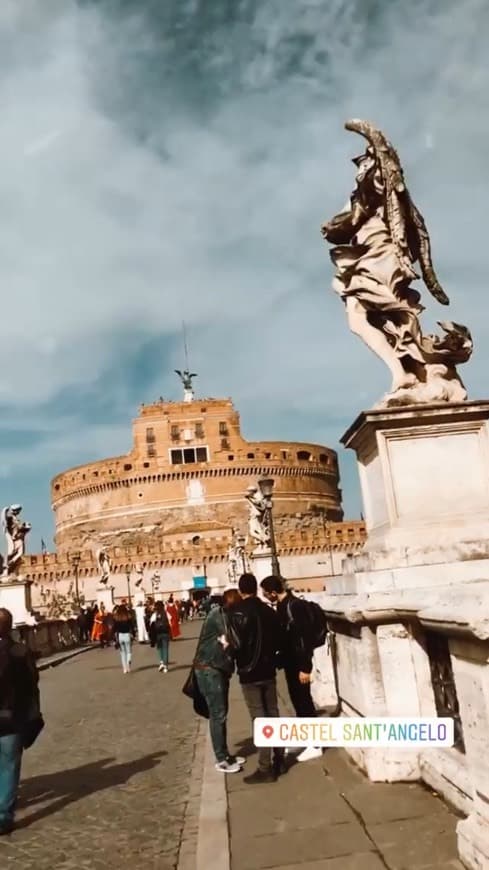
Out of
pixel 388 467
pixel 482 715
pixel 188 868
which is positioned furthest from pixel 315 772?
pixel 482 715

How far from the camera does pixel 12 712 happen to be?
195 inches

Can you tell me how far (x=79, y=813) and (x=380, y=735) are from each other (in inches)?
118

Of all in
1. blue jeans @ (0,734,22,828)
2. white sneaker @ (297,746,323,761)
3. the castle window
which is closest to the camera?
blue jeans @ (0,734,22,828)

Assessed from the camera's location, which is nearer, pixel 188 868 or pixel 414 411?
pixel 188 868

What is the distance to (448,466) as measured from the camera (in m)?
5.00

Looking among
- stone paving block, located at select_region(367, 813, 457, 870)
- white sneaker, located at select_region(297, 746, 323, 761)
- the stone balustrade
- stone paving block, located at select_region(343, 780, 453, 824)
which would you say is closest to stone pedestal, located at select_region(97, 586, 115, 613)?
the stone balustrade

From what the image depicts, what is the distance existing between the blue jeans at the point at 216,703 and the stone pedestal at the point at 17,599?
15360mm

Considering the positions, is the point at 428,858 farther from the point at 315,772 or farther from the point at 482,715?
the point at 315,772

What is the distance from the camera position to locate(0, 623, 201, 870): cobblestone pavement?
423 cm

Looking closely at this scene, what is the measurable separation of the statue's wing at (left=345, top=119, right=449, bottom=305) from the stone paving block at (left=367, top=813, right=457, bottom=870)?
374cm

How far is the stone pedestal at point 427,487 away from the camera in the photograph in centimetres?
467

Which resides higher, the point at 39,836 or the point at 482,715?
the point at 482,715

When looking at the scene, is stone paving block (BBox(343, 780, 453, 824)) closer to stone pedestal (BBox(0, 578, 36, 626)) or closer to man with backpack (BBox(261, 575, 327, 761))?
man with backpack (BBox(261, 575, 327, 761))

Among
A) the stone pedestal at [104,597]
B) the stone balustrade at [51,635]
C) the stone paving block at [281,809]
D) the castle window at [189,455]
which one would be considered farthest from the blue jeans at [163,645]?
the castle window at [189,455]
